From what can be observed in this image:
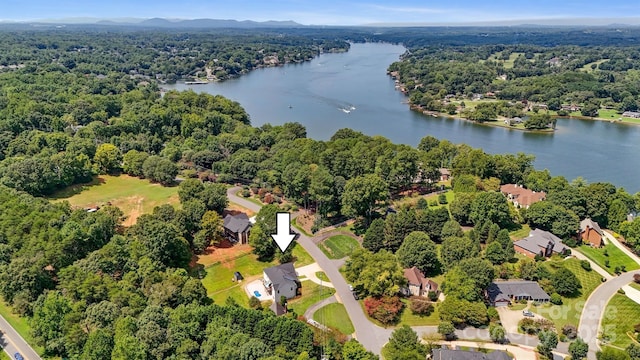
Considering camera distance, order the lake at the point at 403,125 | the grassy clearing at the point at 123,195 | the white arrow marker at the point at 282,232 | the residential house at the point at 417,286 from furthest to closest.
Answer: the lake at the point at 403,125 < the grassy clearing at the point at 123,195 < the white arrow marker at the point at 282,232 < the residential house at the point at 417,286

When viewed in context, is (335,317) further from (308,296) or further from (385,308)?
(385,308)

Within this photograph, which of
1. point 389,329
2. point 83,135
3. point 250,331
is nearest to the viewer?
point 250,331

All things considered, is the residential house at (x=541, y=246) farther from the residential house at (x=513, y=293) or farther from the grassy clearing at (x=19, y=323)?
the grassy clearing at (x=19, y=323)

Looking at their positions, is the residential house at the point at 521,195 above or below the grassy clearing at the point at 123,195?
above

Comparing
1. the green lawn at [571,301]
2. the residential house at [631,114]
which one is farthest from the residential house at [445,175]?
the residential house at [631,114]

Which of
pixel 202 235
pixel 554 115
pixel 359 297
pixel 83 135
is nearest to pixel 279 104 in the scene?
pixel 83 135

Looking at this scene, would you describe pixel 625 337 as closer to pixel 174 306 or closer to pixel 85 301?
pixel 174 306

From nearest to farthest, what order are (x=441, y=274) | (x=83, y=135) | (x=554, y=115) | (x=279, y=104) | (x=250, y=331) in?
(x=250, y=331)
(x=441, y=274)
(x=83, y=135)
(x=554, y=115)
(x=279, y=104)
